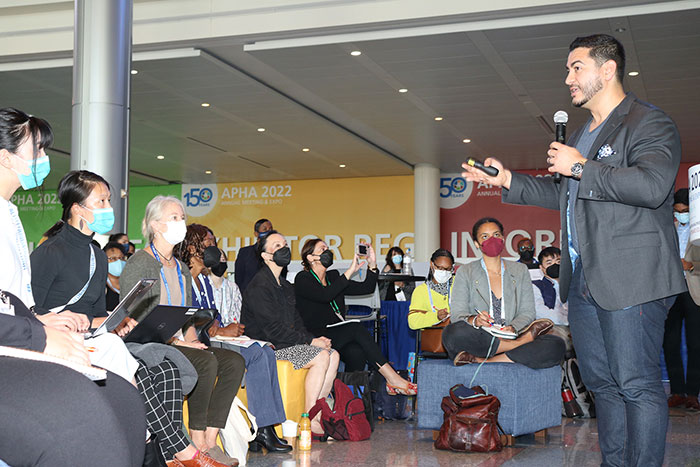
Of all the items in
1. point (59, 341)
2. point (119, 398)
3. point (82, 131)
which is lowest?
point (119, 398)

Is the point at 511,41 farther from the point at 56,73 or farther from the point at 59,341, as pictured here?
the point at 59,341

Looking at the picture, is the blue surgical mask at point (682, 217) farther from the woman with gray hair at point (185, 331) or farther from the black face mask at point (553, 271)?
the woman with gray hair at point (185, 331)

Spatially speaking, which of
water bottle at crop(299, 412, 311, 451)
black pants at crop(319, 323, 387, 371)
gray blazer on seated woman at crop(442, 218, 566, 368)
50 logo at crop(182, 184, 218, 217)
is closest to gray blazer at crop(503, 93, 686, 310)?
gray blazer on seated woman at crop(442, 218, 566, 368)

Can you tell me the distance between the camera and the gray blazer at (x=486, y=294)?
17.2 ft

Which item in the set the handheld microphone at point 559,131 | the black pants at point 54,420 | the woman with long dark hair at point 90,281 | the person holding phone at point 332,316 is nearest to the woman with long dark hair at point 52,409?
the black pants at point 54,420

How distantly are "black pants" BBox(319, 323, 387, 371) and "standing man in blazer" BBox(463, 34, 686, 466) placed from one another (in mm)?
3386

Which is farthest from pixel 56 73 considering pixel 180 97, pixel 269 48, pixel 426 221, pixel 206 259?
pixel 426 221

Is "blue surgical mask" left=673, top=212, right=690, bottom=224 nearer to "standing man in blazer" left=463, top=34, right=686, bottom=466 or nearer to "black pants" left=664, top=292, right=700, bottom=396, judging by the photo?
"black pants" left=664, top=292, right=700, bottom=396

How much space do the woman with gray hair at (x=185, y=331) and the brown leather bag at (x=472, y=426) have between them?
4.34 ft

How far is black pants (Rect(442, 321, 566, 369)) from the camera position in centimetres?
505

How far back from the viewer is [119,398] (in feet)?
6.75

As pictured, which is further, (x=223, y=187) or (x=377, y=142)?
(x=223, y=187)

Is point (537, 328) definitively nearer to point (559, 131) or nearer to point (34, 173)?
point (559, 131)

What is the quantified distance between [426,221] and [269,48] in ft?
27.0
